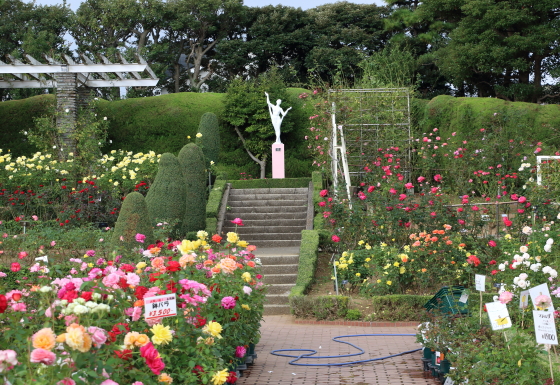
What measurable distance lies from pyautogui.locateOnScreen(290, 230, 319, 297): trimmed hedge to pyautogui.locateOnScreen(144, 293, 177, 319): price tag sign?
16.6 ft

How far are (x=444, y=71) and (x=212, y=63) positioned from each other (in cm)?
1020

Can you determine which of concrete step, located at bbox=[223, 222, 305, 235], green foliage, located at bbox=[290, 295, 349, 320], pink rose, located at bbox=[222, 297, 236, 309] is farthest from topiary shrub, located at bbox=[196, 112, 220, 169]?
pink rose, located at bbox=[222, 297, 236, 309]

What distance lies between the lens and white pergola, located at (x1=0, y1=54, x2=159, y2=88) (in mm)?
15305

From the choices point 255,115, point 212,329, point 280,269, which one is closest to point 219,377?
point 212,329

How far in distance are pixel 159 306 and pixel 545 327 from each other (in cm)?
199

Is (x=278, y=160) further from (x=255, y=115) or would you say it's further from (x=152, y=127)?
Result: (x=152, y=127)

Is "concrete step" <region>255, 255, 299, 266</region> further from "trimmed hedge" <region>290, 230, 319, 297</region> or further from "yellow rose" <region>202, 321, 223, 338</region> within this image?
"yellow rose" <region>202, 321, 223, 338</region>

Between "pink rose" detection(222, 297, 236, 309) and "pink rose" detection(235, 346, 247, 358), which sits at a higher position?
"pink rose" detection(222, 297, 236, 309)

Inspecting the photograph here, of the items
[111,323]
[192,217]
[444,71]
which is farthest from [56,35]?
[111,323]

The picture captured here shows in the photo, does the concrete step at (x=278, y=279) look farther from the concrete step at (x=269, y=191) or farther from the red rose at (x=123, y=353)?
the red rose at (x=123, y=353)

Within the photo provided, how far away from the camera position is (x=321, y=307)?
26.6 ft

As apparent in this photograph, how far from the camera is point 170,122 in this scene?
18.1m

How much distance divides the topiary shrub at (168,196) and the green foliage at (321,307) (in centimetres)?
310

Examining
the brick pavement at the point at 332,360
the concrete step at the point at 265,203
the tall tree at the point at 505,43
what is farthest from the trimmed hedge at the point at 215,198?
the tall tree at the point at 505,43
